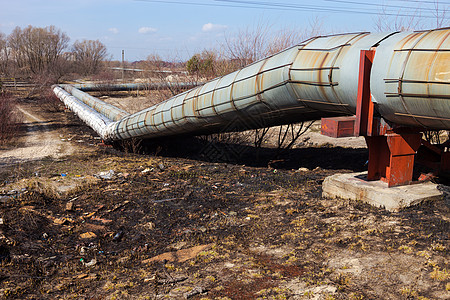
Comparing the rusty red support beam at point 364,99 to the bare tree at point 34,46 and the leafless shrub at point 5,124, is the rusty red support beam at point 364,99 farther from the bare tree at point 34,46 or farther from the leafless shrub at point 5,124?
the bare tree at point 34,46

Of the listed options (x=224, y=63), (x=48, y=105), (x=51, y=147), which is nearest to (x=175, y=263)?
(x=51, y=147)

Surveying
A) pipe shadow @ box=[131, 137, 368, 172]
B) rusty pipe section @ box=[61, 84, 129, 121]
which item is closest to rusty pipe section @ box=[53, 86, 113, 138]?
rusty pipe section @ box=[61, 84, 129, 121]

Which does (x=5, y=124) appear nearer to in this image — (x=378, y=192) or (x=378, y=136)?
(x=378, y=136)

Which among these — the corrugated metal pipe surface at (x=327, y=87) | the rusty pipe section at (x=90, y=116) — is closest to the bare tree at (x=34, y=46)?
the rusty pipe section at (x=90, y=116)

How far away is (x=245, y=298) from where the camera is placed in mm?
3090

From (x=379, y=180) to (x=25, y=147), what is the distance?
10.5 metres

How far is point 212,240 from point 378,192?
216cm

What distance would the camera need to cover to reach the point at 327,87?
483cm

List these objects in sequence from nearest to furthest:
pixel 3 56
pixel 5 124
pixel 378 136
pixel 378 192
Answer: pixel 378 192 → pixel 378 136 → pixel 5 124 → pixel 3 56

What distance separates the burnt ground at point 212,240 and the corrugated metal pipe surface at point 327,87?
117 centimetres

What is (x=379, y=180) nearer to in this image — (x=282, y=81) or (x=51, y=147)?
(x=282, y=81)

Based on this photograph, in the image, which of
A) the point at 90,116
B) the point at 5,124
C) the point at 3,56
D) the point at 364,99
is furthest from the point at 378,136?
the point at 3,56

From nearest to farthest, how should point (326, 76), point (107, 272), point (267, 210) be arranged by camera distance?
point (107, 272), point (326, 76), point (267, 210)

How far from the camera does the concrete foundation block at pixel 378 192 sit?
4.45m
